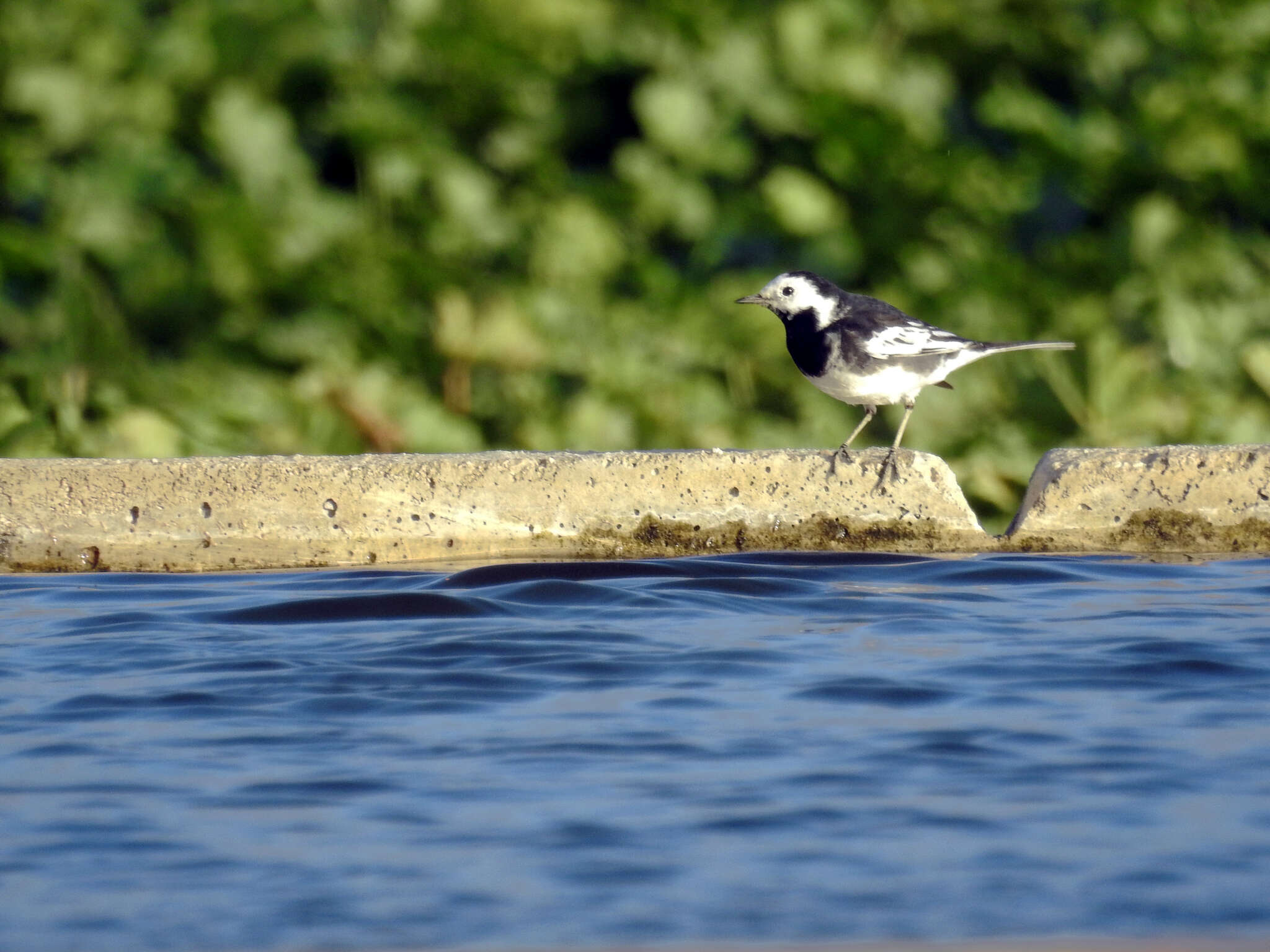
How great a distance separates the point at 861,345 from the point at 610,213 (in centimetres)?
197

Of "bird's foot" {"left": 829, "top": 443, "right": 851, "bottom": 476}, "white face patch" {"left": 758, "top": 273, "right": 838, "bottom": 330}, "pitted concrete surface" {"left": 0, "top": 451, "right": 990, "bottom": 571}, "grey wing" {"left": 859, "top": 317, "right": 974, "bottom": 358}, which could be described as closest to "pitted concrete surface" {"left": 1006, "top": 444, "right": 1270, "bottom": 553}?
"pitted concrete surface" {"left": 0, "top": 451, "right": 990, "bottom": 571}

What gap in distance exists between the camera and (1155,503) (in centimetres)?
498

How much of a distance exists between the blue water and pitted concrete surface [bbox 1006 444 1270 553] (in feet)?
0.39

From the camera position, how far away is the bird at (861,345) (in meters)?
5.55

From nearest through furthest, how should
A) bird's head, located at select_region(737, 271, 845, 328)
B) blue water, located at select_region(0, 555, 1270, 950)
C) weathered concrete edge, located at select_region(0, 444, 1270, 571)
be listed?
blue water, located at select_region(0, 555, 1270, 950), weathered concrete edge, located at select_region(0, 444, 1270, 571), bird's head, located at select_region(737, 271, 845, 328)

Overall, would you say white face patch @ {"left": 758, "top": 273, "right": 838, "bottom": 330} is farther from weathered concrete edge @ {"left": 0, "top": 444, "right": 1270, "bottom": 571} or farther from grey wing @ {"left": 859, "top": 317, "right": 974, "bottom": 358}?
weathered concrete edge @ {"left": 0, "top": 444, "right": 1270, "bottom": 571}

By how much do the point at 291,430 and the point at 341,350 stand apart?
1.45 ft

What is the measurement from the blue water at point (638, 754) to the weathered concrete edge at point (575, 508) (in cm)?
10

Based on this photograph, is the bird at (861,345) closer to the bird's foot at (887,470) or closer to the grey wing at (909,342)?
the grey wing at (909,342)

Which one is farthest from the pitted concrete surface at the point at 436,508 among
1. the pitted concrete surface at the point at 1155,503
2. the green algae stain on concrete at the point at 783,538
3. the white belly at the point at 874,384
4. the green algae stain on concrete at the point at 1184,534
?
the white belly at the point at 874,384

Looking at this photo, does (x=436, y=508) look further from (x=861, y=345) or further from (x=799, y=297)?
(x=799, y=297)

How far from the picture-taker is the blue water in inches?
95.8

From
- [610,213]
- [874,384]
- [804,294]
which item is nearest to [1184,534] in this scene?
[874,384]

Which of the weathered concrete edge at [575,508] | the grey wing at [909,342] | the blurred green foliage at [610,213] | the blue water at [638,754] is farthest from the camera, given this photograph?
the blurred green foliage at [610,213]
